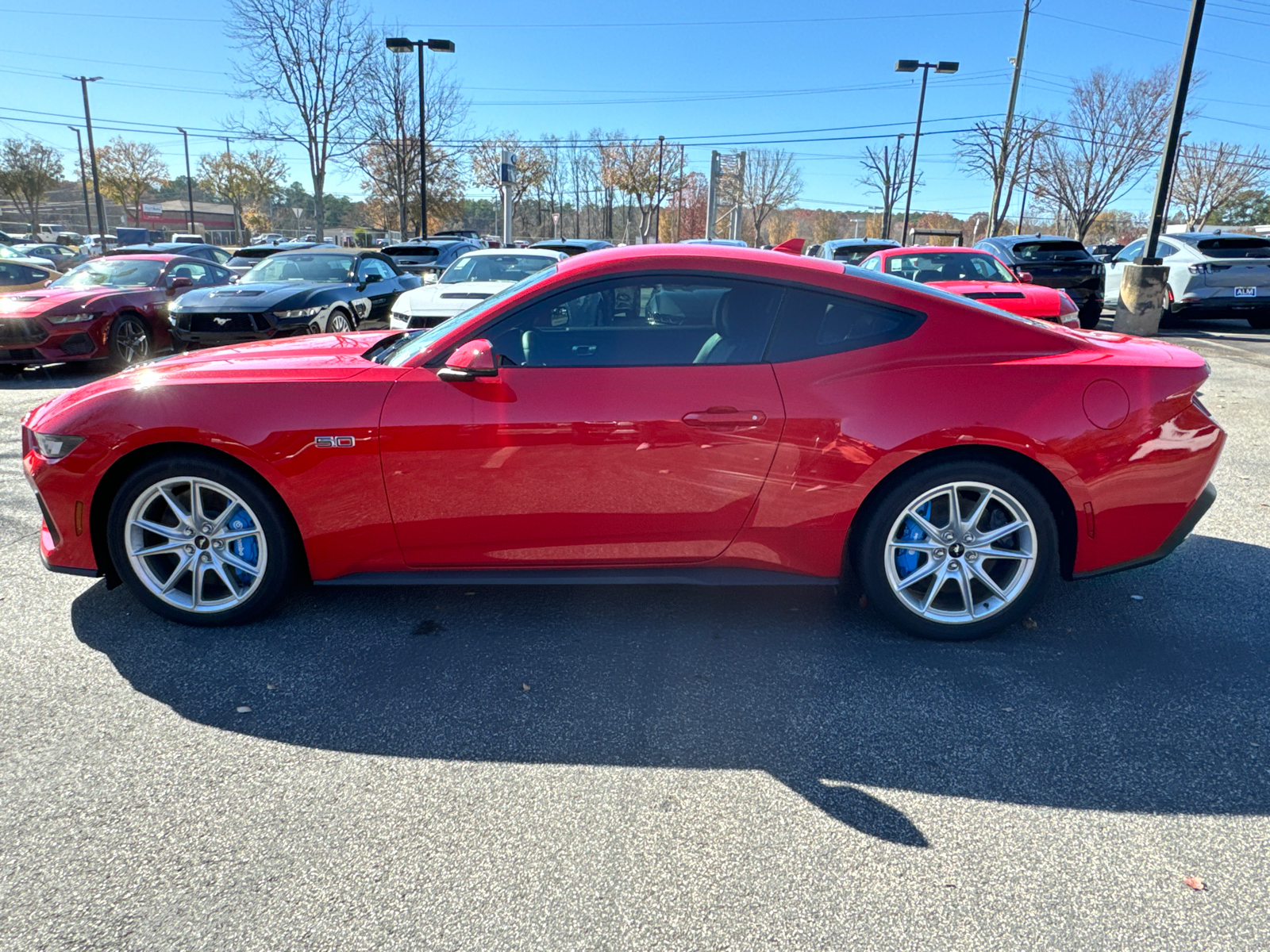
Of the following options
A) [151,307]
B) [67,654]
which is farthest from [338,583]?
[151,307]

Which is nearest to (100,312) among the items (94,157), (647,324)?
(647,324)

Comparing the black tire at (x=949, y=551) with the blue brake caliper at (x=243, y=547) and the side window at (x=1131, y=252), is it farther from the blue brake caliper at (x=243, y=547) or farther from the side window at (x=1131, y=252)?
the side window at (x=1131, y=252)

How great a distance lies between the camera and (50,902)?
2037 mm

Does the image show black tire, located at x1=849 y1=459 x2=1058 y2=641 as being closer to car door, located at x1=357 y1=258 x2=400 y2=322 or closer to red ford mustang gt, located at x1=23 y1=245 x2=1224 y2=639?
red ford mustang gt, located at x1=23 y1=245 x2=1224 y2=639

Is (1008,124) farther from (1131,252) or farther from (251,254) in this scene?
(251,254)

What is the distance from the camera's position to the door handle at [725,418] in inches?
124

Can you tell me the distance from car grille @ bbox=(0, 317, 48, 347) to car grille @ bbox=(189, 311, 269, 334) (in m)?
1.54

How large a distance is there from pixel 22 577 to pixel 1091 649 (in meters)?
4.72

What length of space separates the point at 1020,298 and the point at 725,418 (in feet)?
20.3

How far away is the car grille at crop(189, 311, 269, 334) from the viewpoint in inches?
375

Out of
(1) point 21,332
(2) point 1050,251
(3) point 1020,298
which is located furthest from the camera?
(2) point 1050,251

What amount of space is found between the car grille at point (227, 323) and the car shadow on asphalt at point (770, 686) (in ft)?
20.7

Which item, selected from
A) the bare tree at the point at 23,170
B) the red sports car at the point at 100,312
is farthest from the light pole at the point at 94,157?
the red sports car at the point at 100,312

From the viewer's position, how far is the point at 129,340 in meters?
10.2
